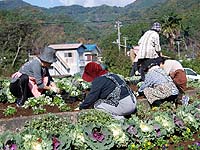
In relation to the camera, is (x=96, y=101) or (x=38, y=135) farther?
(x=96, y=101)

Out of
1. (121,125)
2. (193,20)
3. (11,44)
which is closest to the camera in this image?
(121,125)

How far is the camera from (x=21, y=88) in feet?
28.9

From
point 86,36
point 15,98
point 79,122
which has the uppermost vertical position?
point 79,122

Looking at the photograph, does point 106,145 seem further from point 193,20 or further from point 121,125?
point 193,20

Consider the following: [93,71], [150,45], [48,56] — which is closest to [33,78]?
[48,56]

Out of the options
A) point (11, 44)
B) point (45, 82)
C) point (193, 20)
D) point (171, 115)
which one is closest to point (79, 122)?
point (171, 115)

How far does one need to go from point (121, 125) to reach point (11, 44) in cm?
5857

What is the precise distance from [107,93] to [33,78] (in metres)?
2.88

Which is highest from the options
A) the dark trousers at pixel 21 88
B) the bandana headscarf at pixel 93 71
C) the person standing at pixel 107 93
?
the bandana headscarf at pixel 93 71

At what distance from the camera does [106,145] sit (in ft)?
16.6

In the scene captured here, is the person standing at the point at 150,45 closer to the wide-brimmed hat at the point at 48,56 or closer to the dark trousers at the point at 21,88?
the wide-brimmed hat at the point at 48,56

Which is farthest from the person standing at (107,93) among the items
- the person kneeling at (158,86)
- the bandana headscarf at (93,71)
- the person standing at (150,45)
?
the person standing at (150,45)

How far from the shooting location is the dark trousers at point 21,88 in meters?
8.71

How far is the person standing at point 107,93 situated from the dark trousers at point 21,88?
2.63m
